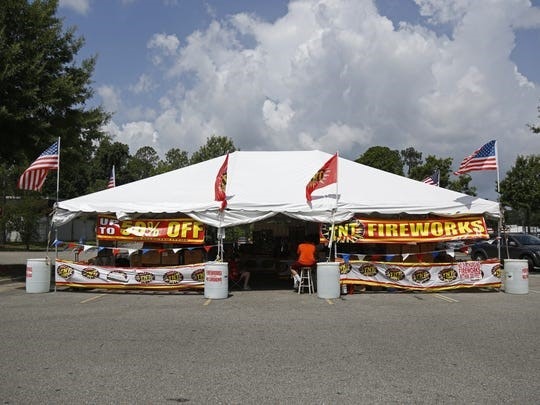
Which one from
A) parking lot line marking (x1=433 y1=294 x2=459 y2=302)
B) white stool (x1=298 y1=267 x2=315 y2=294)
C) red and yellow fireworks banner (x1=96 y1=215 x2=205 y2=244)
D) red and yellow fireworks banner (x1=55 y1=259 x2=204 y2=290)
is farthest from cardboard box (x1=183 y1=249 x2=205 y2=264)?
parking lot line marking (x1=433 y1=294 x2=459 y2=302)

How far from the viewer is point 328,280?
40.2ft

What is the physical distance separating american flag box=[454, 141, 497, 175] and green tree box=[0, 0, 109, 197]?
12312 mm

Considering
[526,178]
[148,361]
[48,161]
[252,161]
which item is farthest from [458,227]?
[526,178]

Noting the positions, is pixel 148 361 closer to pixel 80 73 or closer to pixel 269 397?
pixel 269 397

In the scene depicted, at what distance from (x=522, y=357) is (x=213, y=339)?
14.1 feet

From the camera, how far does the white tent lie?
1331 cm

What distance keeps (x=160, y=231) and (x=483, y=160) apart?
9233mm

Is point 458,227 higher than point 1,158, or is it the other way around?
point 1,158

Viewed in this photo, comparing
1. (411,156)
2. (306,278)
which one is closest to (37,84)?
(306,278)

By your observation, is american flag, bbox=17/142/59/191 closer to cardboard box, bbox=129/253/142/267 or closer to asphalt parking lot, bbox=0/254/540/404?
asphalt parking lot, bbox=0/254/540/404

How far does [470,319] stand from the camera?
948 centimetres

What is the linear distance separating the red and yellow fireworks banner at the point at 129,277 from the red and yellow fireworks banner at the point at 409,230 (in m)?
3.70

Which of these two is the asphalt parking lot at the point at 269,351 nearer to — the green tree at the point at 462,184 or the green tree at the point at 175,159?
the green tree at the point at 462,184

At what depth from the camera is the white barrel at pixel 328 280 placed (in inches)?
483
